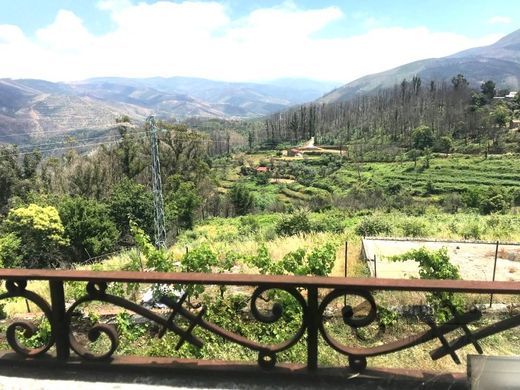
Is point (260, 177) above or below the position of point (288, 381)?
below

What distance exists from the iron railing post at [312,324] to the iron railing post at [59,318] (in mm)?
1329

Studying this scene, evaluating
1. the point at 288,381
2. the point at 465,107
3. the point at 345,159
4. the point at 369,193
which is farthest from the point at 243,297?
the point at 465,107

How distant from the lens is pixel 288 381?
2.34m

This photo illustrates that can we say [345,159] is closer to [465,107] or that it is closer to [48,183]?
[465,107]

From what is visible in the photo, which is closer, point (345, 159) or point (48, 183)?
point (48, 183)

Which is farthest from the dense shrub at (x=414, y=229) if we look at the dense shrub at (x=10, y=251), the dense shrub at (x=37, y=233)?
the dense shrub at (x=37, y=233)

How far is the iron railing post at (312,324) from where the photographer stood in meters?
2.20

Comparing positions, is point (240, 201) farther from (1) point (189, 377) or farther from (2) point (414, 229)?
(1) point (189, 377)

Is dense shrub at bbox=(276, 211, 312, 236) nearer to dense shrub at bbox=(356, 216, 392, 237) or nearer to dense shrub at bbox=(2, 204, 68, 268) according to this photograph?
dense shrub at bbox=(356, 216, 392, 237)

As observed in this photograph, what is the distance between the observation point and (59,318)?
2.40 m

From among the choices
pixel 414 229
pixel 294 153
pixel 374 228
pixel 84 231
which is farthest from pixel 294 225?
pixel 294 153

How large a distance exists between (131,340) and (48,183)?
42165mm

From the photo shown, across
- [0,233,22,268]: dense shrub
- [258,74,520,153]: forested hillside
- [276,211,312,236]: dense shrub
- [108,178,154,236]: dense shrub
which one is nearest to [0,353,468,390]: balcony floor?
[276,211,312,236]: dense shrub

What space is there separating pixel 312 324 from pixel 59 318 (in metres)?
1.37
